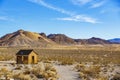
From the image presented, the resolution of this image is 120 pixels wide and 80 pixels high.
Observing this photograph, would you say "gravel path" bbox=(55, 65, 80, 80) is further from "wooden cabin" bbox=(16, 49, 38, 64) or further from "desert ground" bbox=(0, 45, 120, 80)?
"wooden cabin" bbox=(16, 49, 38, 64)

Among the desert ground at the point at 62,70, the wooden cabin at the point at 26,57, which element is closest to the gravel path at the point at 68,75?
the desert ground at the point at 62,70

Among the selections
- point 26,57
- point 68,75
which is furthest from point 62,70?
point 26,57

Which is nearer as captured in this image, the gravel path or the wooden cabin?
the gravel path

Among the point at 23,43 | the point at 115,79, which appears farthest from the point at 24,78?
the point at 23,43

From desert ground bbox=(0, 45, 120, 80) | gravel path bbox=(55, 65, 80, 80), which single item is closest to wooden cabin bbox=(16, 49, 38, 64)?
desert ground bbox=(0, 45, 120, 80)

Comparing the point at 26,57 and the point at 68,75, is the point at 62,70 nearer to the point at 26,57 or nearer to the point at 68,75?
the point at 68,75

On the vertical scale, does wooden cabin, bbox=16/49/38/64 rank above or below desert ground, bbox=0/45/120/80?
above

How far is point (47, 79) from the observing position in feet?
67.2

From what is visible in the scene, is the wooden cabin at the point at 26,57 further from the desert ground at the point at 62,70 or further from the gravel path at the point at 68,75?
the gravel path at the point at 68,75

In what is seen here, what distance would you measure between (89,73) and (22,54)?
722 inches

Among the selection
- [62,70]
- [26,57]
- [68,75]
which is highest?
[26,57]

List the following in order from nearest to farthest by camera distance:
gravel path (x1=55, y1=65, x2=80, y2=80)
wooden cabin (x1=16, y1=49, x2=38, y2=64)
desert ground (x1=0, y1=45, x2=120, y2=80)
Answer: desert ground (x1=0, y1=45, x2=120, y2=80) → gravel path (x1=55, y1=65, x2=80, y2=80) → wooden cabin (x1=16, y1=49, x2=38, y2=64)

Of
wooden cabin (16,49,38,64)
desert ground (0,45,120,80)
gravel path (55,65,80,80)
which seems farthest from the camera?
wooden cabin (16,49,38,64)

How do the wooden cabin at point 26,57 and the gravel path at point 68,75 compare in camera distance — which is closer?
the gravel path at point 68,75
